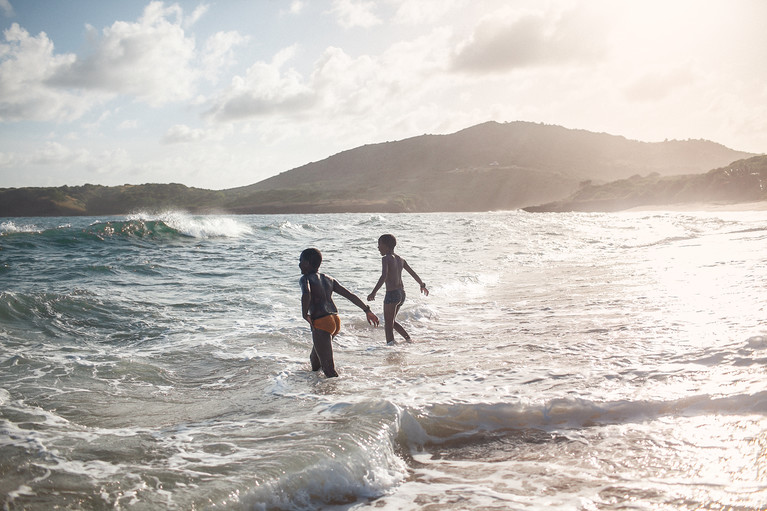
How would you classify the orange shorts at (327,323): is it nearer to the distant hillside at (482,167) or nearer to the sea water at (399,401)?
the sea water at (399,401)

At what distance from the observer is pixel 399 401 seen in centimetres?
466

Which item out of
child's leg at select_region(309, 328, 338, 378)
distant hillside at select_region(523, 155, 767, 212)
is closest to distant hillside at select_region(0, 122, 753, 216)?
distant hillside at select_region(523, 155, 767, 212)

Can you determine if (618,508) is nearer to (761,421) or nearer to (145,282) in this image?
(761,421)

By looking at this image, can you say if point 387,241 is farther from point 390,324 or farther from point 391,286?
point 390,324

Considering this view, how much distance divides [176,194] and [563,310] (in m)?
135

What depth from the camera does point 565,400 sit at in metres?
4.43

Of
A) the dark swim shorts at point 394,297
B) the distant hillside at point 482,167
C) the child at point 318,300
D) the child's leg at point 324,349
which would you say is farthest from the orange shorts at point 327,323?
the distant hillside at point 482,167

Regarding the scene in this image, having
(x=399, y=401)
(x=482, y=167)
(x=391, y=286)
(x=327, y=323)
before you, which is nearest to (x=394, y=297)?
(x=391, y=286)

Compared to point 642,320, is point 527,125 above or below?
above

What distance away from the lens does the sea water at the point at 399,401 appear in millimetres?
3201

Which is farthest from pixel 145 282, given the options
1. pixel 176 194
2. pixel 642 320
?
pixel 176 194

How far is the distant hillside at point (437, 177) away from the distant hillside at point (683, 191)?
14715 millimetres

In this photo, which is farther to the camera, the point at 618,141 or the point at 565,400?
the point at 618,141

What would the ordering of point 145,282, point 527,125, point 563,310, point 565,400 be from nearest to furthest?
point 565,400 → point 563,310 → point 145,282 → point 527,125
